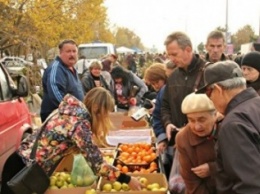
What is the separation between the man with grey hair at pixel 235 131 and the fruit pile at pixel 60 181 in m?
1.78

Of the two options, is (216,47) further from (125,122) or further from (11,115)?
(11,115)

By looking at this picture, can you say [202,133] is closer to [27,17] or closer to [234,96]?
[234,96]

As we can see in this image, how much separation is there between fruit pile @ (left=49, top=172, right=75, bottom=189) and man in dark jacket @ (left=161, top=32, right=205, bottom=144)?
1.05m

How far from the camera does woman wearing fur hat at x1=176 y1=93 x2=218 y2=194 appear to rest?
10.7 ft

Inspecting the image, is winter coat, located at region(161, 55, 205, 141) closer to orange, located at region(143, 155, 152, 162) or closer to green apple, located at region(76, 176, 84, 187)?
orange, located at region(143, 155, 152, 162)

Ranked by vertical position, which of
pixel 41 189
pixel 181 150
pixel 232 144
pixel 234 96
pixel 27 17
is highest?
pixel 27 17

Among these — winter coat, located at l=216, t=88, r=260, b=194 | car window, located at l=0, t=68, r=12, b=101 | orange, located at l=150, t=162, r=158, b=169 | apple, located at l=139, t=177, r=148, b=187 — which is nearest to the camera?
winter coat, located at l=216, t=88, r=260, b=194

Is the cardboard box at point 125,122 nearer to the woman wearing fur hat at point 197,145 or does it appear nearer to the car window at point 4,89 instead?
the car window at point 4,89

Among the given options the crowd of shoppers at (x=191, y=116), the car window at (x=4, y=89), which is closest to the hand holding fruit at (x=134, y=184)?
the crowd of shoppers at (x=191, y=116)

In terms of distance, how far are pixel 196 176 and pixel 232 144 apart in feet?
3.40

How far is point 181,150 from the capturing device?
334 cm

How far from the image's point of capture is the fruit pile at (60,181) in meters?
3.96

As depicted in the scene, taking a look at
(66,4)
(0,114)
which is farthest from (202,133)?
(66,4)

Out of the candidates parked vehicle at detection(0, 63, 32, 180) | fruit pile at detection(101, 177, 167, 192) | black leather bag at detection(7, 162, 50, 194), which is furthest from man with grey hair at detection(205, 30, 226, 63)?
black leather bag at detection(7, 162, 50, 194)
